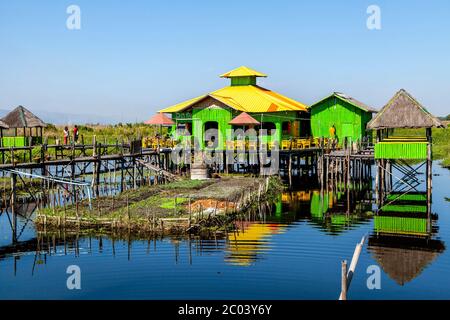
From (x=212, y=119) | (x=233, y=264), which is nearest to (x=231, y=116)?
(x=212, y=119)

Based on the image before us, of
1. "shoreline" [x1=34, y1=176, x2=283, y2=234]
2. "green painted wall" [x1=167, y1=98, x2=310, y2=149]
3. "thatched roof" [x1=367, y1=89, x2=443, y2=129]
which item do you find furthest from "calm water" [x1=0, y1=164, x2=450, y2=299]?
"green painted wall" [x1=167, y1=98, x2=310, y2=149]

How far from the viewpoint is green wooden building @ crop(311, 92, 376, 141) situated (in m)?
49.7

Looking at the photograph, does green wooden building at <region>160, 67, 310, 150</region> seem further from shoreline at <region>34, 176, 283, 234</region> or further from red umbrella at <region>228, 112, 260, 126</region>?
shoreline at <region>34, 176, 283, 234</region>

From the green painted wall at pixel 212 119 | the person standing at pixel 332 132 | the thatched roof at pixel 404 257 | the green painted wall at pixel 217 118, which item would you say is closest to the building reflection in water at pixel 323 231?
the thatched roof at pixel 404 257

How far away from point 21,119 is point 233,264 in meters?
23.8

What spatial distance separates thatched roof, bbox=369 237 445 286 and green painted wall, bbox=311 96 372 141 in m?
25.2

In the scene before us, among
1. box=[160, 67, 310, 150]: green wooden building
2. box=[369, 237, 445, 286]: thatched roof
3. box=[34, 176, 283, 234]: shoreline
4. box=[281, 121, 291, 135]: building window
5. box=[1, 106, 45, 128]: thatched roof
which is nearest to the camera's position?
box=[369, 237, 445, 286]: thatched roof

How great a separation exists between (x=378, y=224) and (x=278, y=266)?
372 inches

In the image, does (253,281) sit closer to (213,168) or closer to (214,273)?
(214,273)

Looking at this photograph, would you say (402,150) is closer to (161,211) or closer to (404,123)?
(404,123)

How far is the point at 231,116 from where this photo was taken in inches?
1791

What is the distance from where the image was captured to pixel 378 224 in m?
28.7

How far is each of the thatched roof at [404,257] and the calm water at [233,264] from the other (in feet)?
0.11
